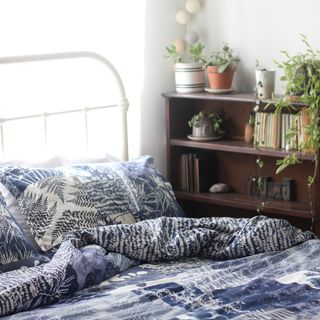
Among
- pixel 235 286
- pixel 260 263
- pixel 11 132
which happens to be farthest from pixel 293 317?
pixel 11 132

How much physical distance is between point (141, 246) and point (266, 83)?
985mm

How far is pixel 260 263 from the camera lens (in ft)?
8.09

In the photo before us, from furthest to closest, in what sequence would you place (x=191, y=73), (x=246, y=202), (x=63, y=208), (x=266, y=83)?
(x=191, y=73), (x=246, y=202), (x=266, y=83), (x=63, y=208)

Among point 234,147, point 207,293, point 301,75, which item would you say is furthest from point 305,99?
point 207,293

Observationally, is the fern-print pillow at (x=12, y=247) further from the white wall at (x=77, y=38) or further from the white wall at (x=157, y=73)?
the white wall at (x=157, y=73)

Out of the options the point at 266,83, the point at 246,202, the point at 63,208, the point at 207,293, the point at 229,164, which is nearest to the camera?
the point at 207,293

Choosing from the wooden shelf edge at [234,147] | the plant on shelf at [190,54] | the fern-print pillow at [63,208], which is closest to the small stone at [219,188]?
the wooden shelf edge at [234,147]

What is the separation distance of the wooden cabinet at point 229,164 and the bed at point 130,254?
15.3 inches

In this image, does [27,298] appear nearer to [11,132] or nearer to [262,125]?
[11,132]

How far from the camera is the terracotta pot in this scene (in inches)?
130

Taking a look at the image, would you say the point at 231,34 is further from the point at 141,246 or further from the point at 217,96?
the point at 141,246

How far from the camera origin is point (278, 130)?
3117mm

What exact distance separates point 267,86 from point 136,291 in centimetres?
125

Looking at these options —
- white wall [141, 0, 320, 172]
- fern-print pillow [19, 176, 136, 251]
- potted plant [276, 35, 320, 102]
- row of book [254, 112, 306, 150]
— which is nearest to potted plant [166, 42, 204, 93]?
white wall [141, 0, 320, 172]
